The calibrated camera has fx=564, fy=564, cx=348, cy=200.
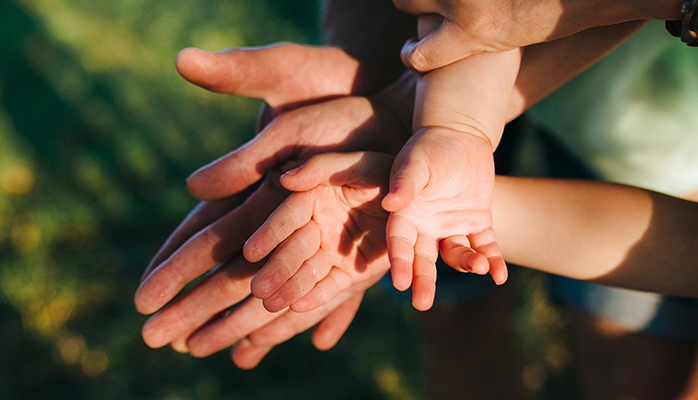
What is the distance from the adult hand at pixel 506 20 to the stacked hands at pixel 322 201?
4 cm

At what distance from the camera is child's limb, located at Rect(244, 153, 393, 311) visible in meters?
0.84

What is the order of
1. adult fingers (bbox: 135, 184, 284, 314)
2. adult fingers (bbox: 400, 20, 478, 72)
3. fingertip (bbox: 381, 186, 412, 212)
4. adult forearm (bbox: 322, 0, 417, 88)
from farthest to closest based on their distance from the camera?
adult forearm (bbox: 322, 0, 417, 88)
adult fingers (bbox: 135, 184, 284, 314)
adult fingers (bbox: 400, 20, 478, 72)
fingertip (bbox: 381, 186, 412, 212)


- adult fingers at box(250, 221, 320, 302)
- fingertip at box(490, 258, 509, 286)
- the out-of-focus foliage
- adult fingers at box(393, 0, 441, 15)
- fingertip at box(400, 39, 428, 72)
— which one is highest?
adult fingers at box(393, 0, 441, 15)

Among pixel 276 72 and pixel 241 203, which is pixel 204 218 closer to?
pixel 241 203

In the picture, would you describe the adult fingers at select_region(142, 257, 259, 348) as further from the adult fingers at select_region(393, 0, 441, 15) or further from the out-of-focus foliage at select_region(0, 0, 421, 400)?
the out-of-focus foliage at select_region(0, 0, 421, 400)

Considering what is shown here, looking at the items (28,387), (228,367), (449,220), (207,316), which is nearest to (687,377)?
(449,220)

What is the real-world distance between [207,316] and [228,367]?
0.73 metres

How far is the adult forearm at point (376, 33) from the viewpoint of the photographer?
4.22 feet

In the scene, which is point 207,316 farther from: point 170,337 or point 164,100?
point 164,100

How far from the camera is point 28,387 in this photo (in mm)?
1674

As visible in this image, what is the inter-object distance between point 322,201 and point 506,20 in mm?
403

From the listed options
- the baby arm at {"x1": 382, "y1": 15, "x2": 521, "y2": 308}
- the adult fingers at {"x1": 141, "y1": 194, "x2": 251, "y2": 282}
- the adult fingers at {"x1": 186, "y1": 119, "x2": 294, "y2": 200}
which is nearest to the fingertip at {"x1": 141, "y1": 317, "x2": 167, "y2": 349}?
the adult fingers at {"x1": 141, "y1": 194, "x2": 251, "y2": 282}

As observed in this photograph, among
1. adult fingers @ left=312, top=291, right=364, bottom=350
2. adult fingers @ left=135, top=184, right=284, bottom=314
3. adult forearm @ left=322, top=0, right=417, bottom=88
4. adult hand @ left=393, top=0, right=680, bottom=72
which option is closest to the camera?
adult hand @ left=393, top=0, right=680, bottom=72

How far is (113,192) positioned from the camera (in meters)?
2.17
